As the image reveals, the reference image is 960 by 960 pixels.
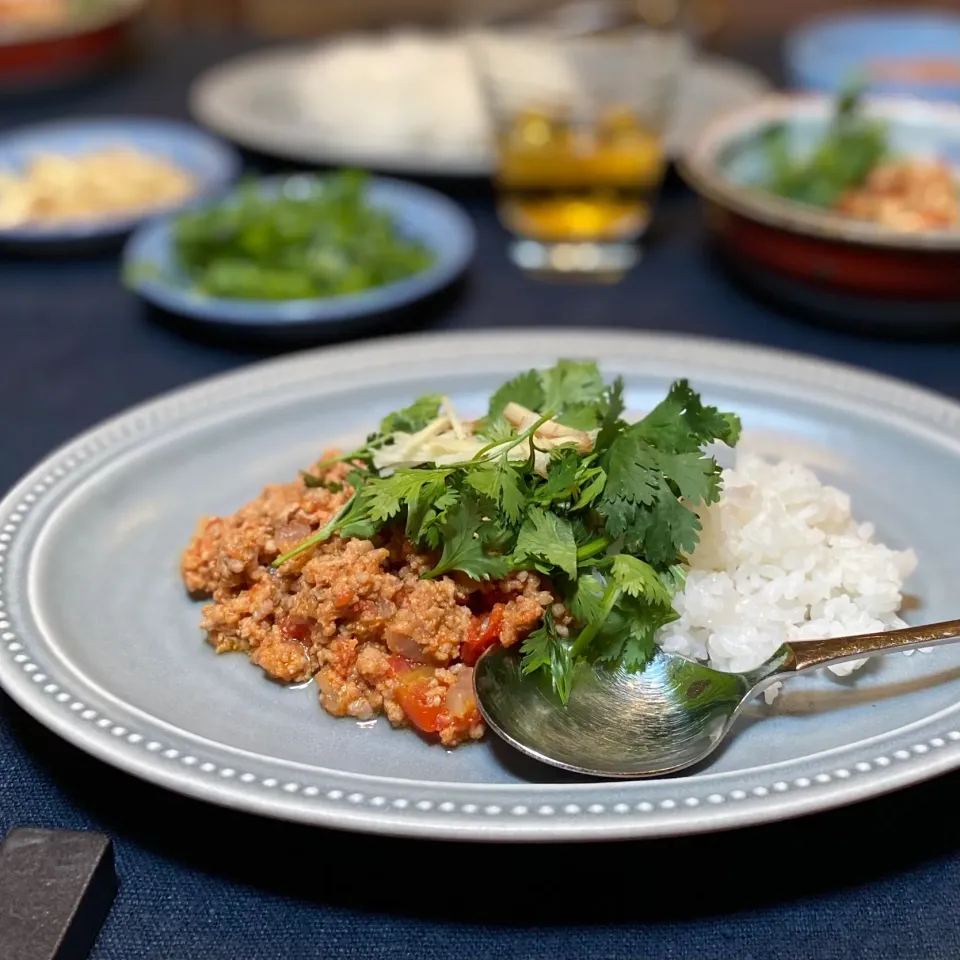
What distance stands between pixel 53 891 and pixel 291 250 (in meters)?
1.62

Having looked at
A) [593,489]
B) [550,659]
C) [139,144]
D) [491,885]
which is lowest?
[139,144]

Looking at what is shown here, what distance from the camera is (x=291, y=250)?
2.40m

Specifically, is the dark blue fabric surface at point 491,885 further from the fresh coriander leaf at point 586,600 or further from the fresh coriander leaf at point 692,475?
the fresh coriander leaf at point 692,475

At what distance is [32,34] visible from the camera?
3.57 metres

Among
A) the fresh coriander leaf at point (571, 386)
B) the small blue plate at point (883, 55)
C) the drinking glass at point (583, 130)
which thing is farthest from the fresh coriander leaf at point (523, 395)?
the small blue plate at point (883, 55)

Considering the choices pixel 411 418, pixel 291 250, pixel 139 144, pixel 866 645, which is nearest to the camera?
pixel 866 645

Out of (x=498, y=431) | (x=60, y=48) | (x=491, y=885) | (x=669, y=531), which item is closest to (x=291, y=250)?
(x=498, y=431)

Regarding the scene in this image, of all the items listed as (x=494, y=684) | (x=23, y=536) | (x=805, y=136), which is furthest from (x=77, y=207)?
(x=494, y=684)

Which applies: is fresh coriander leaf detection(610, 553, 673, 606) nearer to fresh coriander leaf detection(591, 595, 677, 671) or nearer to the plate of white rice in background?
fresh coriander leaf detection(591, 595, 677, 671)

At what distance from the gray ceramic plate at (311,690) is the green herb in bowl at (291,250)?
1.54ft

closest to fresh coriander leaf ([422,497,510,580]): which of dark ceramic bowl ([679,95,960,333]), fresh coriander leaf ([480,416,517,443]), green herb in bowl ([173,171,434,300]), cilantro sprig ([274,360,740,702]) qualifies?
cilantro sprig ([274,360,740,702])

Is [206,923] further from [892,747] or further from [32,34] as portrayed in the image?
[32,34]

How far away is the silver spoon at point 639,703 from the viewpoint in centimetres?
116

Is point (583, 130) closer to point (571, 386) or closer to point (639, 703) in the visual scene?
point (571, 386)
